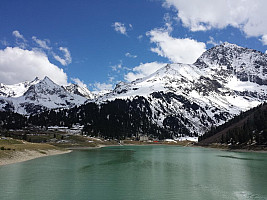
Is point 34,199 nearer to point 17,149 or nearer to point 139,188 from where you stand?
point 139,188

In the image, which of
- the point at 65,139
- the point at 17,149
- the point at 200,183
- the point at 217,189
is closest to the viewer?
the point at 217,189

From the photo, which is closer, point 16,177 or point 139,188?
point 139,188

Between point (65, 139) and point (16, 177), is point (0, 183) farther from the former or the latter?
point (65, 139)

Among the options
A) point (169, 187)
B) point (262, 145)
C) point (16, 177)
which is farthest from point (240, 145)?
point (16, 177)

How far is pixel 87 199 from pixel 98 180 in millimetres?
15335

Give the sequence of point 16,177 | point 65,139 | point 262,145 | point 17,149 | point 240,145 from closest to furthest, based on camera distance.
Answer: point 16,177
point 17,149
point 262,145
point 240,145
point 65,139

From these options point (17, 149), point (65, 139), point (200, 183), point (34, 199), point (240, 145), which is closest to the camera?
point (34, 199)

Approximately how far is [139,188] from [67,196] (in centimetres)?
1259

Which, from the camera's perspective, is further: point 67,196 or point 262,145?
point 262,145

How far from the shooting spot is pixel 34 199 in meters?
34.7

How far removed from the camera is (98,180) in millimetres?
50250

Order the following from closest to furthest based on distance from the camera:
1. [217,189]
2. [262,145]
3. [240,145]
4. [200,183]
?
[217,189]
[200,183]
[262,145]
[240,145]

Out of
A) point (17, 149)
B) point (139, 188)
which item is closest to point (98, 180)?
point (139, 188)

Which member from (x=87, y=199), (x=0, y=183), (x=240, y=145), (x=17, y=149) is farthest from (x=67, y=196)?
(x=240, y=145)
